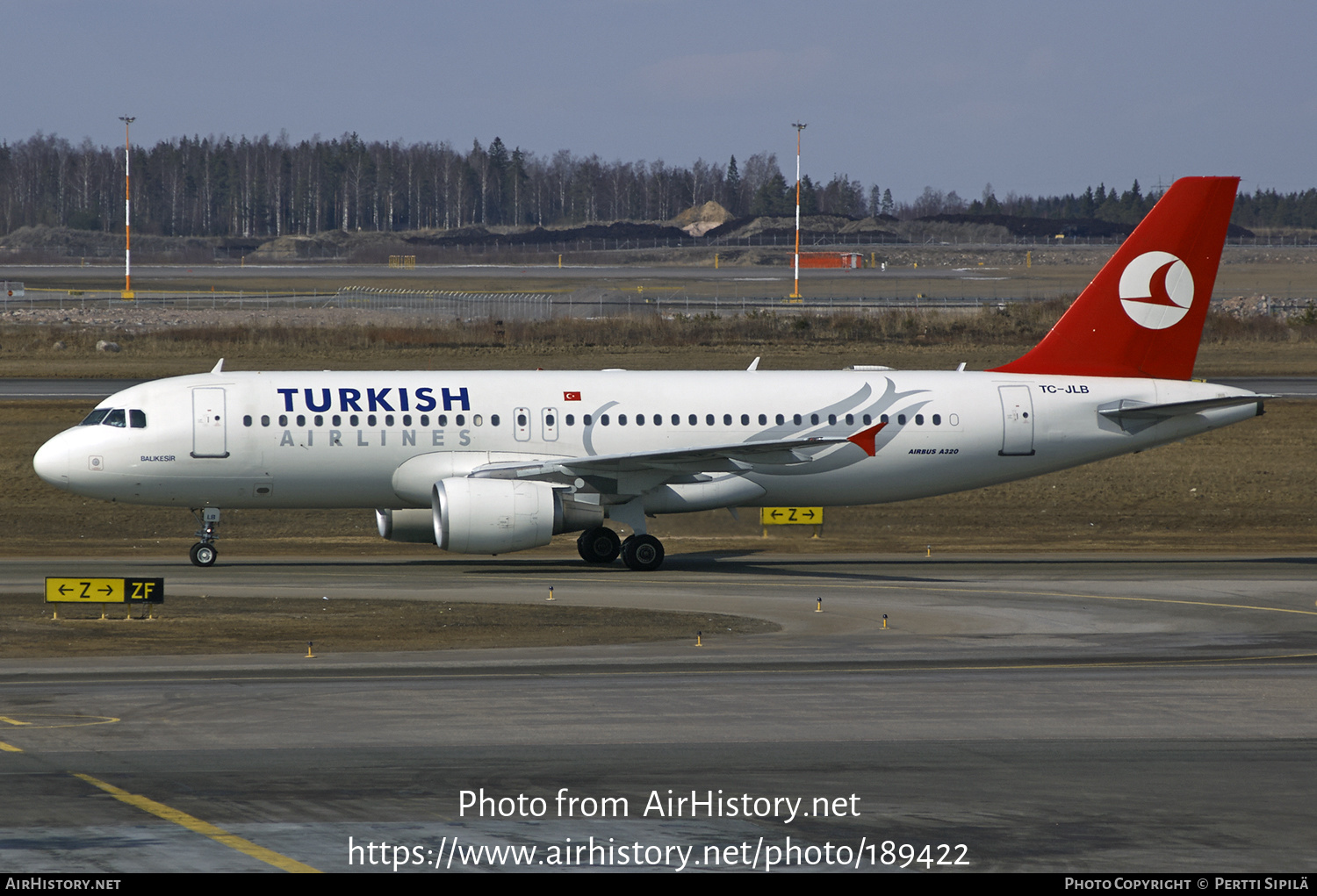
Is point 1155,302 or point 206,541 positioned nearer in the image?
point 206,541

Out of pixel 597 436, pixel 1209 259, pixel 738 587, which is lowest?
pixel 738 587

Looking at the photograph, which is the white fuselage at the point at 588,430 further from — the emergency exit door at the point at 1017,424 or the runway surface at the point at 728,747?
the runway surface at the point at 728,747

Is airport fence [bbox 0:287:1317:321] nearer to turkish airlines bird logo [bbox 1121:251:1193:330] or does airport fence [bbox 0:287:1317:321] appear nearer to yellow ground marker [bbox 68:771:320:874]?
turkish airlines bird logo [bbox 1121:251:1193:330]

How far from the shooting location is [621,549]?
35.2 metres

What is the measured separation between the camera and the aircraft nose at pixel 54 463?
1337 inches

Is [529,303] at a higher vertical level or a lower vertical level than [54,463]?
higher

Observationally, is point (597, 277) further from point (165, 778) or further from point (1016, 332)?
point (165, 778)

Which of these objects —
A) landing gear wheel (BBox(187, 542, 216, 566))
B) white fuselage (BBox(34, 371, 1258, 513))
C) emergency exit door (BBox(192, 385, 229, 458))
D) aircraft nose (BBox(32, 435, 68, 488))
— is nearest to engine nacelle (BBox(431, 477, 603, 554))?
white fuselage (BBox(34, 371, 1258, 513))

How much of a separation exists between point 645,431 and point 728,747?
60.3ft

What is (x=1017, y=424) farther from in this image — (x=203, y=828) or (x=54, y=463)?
(x=203, y=828)

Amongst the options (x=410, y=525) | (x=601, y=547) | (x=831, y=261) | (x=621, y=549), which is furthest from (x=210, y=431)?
(x=831, y=261)

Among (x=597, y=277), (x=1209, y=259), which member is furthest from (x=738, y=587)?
(x=597, y=277)

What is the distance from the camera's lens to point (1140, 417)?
→ 3638 cm

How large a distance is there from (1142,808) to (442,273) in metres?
138
